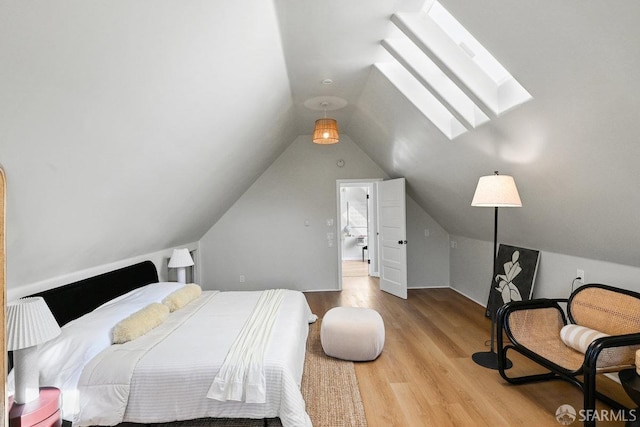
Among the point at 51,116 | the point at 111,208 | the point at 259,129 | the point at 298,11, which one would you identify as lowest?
the point at 111,208

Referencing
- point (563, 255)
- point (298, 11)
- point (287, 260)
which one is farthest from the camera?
point (287, 260)

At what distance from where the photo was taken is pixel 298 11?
2279mm

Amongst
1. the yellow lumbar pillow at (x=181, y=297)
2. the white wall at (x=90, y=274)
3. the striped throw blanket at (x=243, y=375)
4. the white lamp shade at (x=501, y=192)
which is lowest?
the striped throw blanket at (x=243, y=375)

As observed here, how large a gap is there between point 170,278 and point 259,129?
2413 mm

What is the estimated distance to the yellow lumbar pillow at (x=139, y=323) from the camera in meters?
2.32

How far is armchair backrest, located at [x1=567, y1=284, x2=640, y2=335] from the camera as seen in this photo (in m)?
2.29

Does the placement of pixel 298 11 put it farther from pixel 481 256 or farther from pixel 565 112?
pixel 481 256

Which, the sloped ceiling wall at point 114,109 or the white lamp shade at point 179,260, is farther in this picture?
the white lamp shade at point 179,260

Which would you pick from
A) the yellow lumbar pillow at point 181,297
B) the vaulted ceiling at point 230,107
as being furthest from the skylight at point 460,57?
the yellow lumbar pillow at point 181,297

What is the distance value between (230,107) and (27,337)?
1.99 meters

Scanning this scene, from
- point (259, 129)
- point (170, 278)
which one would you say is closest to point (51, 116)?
point (259, 129)

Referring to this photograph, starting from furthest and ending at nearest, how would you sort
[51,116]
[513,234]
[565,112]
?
[513,234] < [565,112] < [51,116]

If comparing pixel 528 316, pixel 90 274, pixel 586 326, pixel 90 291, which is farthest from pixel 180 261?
pixel 586 326

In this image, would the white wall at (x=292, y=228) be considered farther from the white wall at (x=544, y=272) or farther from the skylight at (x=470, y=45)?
the skylight at (x=470, y=45)
